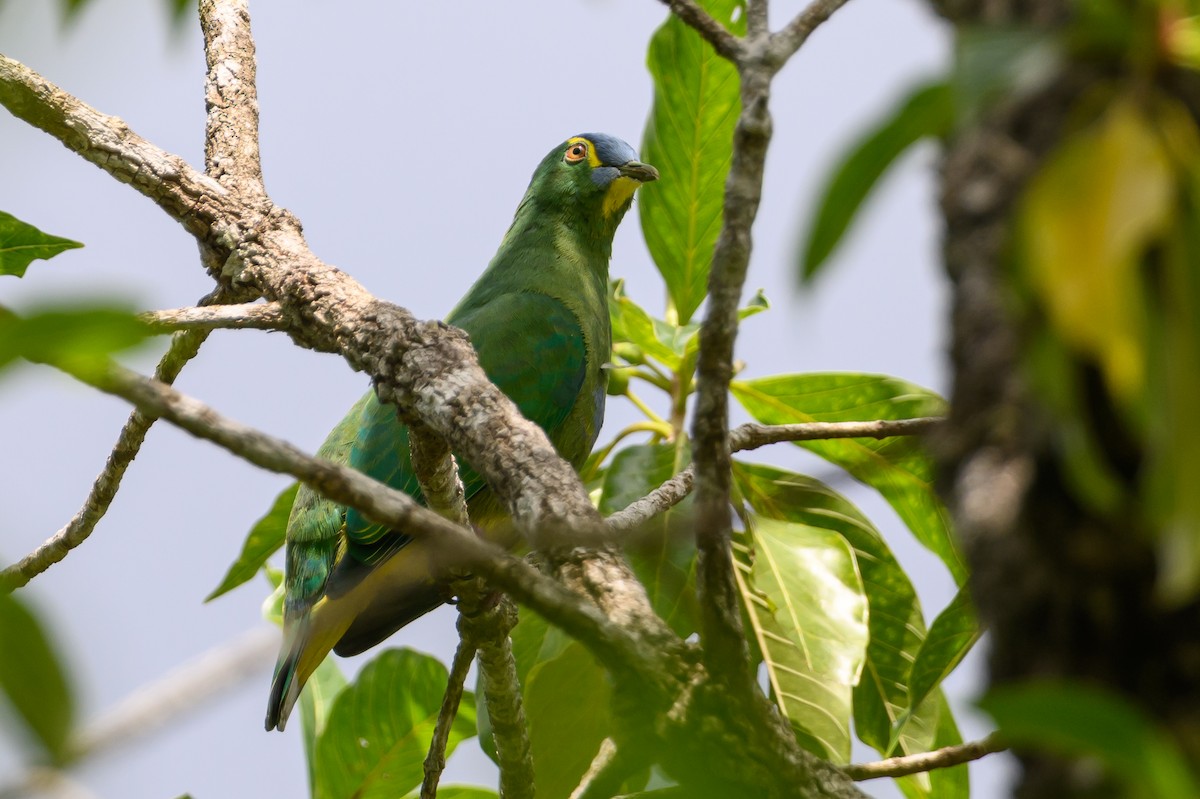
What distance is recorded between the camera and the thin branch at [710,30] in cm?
150

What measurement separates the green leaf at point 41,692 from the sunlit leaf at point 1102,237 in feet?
1.98

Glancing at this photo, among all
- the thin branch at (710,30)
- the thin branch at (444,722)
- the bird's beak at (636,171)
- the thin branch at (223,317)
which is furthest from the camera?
the bird's beak at (636,171)

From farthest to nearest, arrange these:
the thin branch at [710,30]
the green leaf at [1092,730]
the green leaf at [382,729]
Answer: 1. the green leaf at [382,729]
2. the thin branch at [710,30]
3. the green leaf at [1092,730]

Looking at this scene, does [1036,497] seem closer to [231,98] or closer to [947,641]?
[947,641]

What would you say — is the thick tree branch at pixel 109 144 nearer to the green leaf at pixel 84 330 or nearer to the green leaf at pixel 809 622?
the green leaf at pixel 809 622

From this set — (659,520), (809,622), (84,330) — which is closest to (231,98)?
(659,520)

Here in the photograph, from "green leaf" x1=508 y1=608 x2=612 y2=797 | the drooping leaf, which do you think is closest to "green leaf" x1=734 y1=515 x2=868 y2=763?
the drooping leaf

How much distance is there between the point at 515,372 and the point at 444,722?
5.16 ft

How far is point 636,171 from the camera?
4.51 m

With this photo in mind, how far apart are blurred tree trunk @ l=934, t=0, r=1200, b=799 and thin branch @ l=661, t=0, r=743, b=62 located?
2.05 ft

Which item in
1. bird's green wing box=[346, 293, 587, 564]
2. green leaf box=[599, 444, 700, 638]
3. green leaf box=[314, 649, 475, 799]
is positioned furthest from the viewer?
bird's green wing box=[346, 293, 587, 564]

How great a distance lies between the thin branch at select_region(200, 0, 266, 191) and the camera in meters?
3.10

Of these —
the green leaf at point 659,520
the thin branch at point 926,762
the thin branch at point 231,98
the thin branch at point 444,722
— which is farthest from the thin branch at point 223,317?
the thin branch at point 926,762

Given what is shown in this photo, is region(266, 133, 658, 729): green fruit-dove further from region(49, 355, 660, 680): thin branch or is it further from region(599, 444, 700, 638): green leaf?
region(49, 355, 660, 680): thin branch
